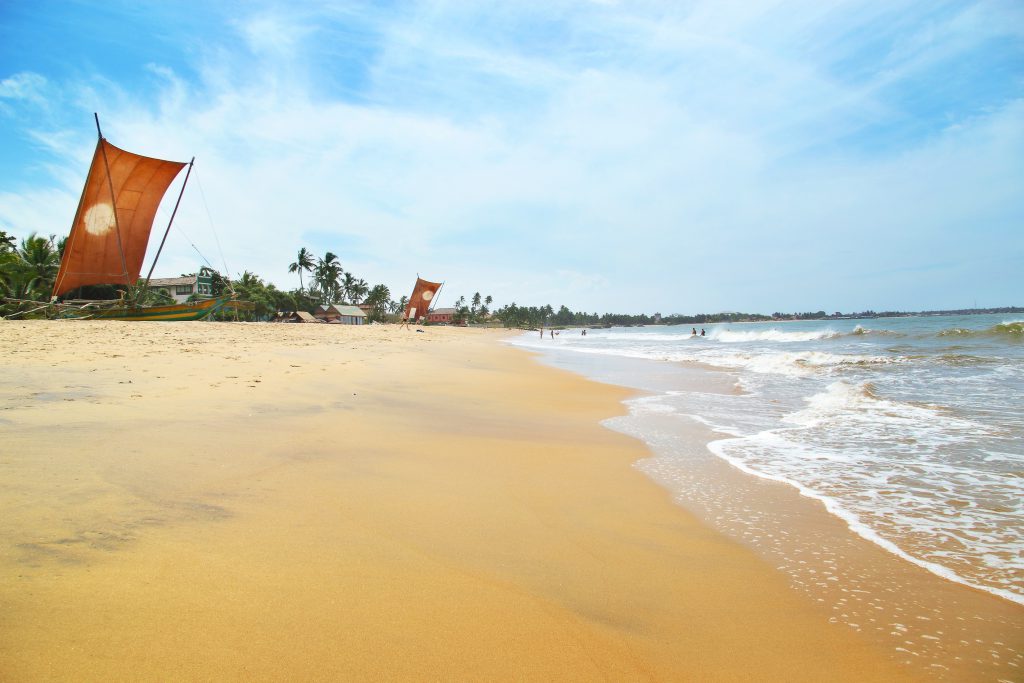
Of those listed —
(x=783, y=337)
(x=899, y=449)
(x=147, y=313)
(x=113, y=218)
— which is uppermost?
(x=113, y=218)

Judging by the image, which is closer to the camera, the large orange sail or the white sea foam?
the large orange sail

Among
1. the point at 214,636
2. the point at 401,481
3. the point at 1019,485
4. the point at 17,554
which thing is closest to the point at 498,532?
the point at 401,481

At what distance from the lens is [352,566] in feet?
8.04

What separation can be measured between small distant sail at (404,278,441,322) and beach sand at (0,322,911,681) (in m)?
39.6

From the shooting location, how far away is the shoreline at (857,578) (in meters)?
2.17

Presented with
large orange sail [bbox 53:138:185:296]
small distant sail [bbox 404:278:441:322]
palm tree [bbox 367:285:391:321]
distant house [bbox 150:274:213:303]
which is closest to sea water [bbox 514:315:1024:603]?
large orange sail [bbox 53:138:185:296]

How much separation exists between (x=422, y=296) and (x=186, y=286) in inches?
1526

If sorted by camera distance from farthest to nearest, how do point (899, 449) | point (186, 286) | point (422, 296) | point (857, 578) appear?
1. point (186, 286)
2. point (422, 296)
3. point (899, 449)
4. point (857, 578)

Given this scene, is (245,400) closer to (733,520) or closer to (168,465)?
(168,465)

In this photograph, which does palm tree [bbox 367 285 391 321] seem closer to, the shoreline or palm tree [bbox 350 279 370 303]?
palm tree [bbox 350 279 370 303]

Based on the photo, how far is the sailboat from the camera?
19.9 metres

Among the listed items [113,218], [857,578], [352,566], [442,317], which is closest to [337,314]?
[113,218]

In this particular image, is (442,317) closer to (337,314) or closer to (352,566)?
(337,314)

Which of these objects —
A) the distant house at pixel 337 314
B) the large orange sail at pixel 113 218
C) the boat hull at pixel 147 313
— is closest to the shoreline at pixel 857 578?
the boat hull at pixel 147 313
